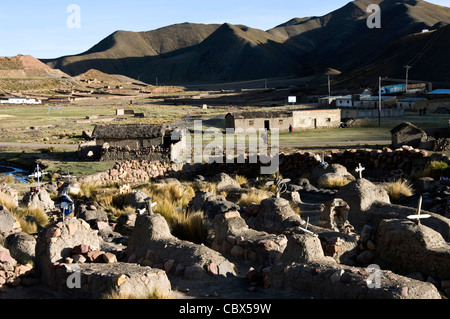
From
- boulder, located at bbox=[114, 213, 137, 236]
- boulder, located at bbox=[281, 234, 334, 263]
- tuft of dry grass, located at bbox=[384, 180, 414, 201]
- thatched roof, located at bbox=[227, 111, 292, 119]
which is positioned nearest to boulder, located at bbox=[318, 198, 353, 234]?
boulder, located at bbox=[281, 234, 334, 263]

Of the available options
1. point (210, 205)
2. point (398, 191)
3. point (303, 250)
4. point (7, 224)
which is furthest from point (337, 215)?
point (7, 224)

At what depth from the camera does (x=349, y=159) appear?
2533 centimetres

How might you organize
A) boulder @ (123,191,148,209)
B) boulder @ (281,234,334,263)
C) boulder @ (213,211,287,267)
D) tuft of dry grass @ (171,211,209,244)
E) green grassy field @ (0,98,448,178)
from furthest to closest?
green grassy field @ (0,98,448,178)
boulder @ (123,191,148,209)
tuft of dry grass @ (171,211,209,244)
boulder @ (213,211,287,267)
boulder @ (281,234,334,263)

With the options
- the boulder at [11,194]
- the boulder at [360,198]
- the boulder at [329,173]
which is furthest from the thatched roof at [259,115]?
the boulder at [360,198]

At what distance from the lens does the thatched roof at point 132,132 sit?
37312mm

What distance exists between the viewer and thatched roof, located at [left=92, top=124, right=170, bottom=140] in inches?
1469

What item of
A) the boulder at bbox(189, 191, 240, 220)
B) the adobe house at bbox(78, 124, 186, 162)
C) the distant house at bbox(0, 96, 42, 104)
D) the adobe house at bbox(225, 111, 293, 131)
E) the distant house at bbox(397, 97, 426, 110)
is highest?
the distant house at bbox(0, 96, 42, 104)

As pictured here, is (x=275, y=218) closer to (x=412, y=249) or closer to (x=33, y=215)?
(x=412, y=249)

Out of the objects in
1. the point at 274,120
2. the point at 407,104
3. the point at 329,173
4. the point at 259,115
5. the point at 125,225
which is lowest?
the point at 125,225

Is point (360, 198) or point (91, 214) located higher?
point (360, 198)

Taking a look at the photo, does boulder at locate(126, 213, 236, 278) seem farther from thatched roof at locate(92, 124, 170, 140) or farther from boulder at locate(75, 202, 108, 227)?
thatched roof at locate(92, 124, 170, 140)

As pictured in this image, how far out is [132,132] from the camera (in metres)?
37.8

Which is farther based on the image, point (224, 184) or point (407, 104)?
point (407, 104)

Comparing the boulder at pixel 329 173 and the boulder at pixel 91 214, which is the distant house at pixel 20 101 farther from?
the boulder at pixel 91 214
